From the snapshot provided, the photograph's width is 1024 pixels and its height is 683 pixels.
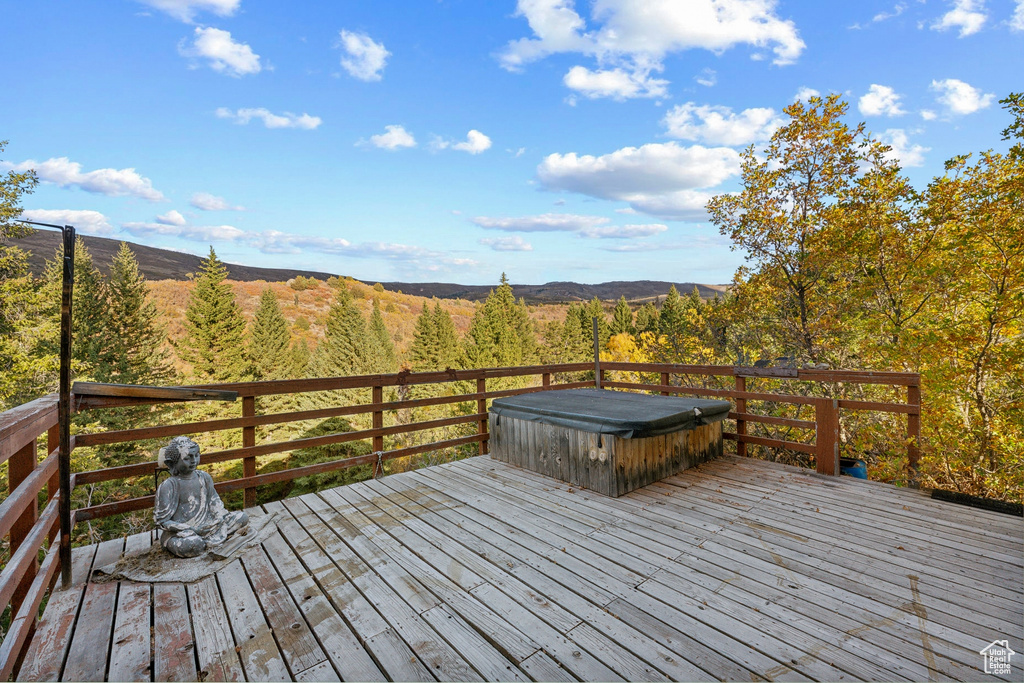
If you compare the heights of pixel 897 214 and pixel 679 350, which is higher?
pixel 897 214

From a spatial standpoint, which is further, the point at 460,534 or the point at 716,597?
the point at 460,534

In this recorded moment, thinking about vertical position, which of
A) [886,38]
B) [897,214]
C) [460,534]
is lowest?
[460,534]

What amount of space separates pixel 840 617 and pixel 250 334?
27.9m

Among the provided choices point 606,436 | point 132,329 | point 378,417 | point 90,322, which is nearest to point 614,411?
point 606,436

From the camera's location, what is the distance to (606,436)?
3.18 meters

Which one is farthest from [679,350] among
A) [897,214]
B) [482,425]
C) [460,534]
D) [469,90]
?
[460,534]

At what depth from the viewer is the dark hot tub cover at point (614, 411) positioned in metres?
3.17

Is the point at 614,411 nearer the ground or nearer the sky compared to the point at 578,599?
nearer the sky

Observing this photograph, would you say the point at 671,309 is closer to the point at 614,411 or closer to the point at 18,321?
the point at 614,411

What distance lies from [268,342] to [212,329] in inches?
115

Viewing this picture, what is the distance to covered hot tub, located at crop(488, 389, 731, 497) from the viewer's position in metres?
3.17

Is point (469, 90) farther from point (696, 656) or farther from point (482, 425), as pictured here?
point (696, 656)

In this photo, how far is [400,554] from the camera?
2328mm

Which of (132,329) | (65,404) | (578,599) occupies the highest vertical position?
(132,329)
